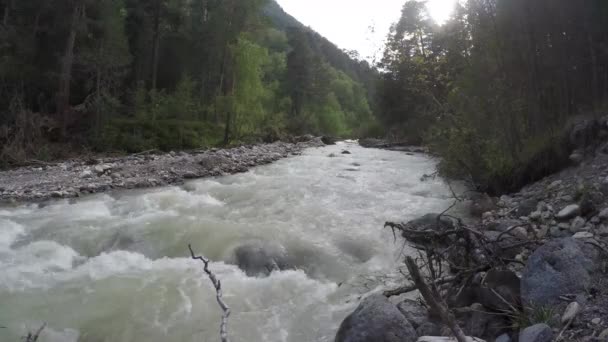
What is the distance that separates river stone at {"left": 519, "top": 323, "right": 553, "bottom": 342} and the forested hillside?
15.3 meters

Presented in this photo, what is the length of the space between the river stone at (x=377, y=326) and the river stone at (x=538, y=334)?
0.95m

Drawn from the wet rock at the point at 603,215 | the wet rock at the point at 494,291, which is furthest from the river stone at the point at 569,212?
the wet rock at the point at 494,291

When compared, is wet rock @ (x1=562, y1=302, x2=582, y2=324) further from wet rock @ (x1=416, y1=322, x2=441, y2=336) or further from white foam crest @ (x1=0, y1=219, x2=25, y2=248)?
white foam crest @ (x1=0, y1=219, x2=25, y2=248)

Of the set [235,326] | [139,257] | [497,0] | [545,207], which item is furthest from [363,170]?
[235,326]

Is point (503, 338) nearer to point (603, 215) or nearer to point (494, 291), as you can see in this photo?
point (494, 291)

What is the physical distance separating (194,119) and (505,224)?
19.8 meters

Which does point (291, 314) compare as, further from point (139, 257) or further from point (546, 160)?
point (546, 160)

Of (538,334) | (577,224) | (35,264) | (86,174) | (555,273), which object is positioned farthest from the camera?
(86,174)

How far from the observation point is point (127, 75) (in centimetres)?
2405

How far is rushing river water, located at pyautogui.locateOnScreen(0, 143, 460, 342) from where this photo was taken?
4332 mm

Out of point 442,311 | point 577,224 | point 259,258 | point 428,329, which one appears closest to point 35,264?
point 259,258

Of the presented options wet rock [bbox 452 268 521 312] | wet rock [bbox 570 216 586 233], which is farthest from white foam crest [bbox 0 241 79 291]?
wet rock [bbox 570 216 586 233]

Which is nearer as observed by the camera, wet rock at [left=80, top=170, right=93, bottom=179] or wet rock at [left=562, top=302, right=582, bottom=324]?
wet rock at [left=562, top=302, right=582, bottom=324]

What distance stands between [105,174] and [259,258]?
8307mm
